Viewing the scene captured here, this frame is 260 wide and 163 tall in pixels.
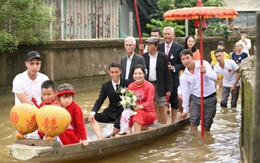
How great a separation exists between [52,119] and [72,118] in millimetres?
806

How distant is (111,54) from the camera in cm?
1755

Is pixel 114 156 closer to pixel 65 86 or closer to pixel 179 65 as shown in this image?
pixel 65 86

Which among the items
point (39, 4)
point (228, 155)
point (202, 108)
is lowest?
point (228, 155)

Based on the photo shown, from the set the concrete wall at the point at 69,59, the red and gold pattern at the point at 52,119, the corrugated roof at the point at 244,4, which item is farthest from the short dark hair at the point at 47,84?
the corrugated roof at the point at 244,4

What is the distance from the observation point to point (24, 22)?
13312 mm

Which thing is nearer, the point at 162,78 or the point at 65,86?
the point at 65,86

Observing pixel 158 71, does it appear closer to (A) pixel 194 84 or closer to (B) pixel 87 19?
(A) pixel 194 84

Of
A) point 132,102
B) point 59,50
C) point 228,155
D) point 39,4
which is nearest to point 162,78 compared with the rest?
point 132,102

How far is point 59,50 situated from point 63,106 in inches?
330

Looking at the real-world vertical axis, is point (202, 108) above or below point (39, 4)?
below

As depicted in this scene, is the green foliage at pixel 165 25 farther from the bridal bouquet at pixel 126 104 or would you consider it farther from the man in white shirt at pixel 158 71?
the bridal bouquet at pixel 126 104

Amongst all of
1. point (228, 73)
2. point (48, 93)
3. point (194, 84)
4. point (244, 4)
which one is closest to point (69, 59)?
point (228, 73)

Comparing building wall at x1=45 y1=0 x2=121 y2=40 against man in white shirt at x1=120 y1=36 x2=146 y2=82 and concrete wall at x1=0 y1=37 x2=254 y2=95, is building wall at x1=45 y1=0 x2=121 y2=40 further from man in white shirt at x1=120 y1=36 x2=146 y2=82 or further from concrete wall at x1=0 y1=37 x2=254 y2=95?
man in white shirt at x1=120 y1=36 x2=146 y2=82

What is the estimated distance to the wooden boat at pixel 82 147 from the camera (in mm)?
6922
